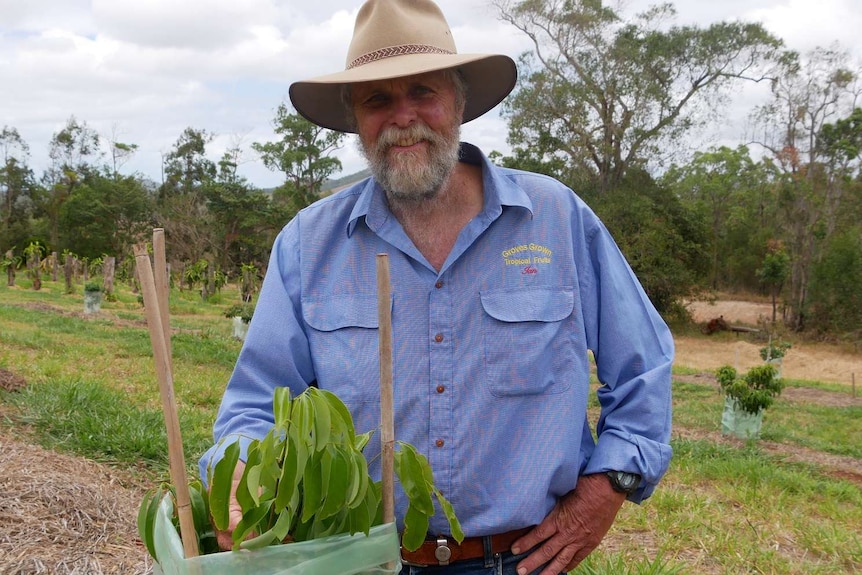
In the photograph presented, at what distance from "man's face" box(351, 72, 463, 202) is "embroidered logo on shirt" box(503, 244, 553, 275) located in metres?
0.27

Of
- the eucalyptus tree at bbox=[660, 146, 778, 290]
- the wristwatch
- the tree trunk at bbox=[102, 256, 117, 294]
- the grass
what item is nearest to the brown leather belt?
the wristwatch

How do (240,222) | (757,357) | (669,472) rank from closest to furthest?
1. (669,472)
2. (757,357)
3. (240,222)

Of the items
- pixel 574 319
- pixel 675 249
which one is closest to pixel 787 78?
pixel 675 249

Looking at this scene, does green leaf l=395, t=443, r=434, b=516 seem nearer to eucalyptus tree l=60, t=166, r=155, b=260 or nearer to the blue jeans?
the blue jeans

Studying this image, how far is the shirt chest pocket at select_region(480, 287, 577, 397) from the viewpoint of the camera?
5.91 ft

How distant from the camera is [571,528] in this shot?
184 cm

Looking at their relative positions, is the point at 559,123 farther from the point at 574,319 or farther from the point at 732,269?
the point at 574,319

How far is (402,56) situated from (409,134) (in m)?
0.20

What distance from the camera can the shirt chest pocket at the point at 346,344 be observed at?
5.91ft

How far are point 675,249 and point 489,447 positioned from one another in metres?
29.5

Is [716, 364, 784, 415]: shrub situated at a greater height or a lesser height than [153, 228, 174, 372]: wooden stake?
lesser

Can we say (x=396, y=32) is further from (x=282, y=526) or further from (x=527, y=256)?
(x=282, y=526)

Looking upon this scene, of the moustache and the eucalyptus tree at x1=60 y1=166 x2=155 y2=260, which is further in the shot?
the eucalyptus tree at x1=60 y1=166 x2=155 y2=260

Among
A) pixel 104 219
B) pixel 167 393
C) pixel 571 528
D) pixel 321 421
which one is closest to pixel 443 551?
pixel 571 528
